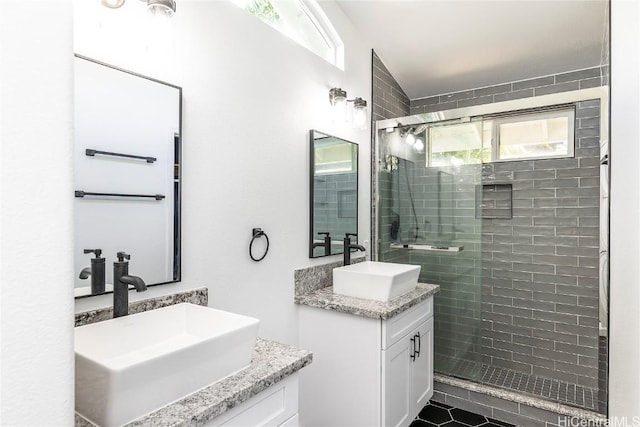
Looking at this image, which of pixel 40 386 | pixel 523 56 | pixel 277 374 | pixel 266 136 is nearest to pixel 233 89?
pixel 266 136

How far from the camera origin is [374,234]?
2961mm

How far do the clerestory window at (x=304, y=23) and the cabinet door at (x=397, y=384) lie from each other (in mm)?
1900

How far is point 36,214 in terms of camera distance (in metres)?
0.56

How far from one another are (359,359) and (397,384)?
29 centimetres

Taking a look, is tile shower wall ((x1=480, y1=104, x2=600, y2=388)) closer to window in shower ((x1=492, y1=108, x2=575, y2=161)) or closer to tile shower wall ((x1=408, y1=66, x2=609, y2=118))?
window in shower ((x1=492, y1=108, x2=575, y2=161))

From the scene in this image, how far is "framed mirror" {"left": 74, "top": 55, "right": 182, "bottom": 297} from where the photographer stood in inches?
48.7

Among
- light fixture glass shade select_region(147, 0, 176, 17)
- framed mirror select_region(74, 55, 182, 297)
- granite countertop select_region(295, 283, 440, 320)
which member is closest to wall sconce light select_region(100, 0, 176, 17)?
light fixture glass shade select_region(147, 0, 176, 17)

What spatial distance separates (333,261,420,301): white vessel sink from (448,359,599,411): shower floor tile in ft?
2.87

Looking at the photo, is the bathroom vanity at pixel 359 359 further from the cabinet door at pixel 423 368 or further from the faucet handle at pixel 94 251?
the faucet handle at pixel 94 251

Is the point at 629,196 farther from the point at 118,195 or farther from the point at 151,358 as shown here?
the point at 118,195

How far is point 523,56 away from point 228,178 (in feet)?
8.55

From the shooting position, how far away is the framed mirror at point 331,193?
230 cm

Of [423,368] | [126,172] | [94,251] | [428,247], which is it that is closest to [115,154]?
[126,172]

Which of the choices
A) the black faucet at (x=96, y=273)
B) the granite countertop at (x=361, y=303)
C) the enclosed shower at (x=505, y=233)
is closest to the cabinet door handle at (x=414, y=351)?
the granite countertop at (x=361, y=303)
